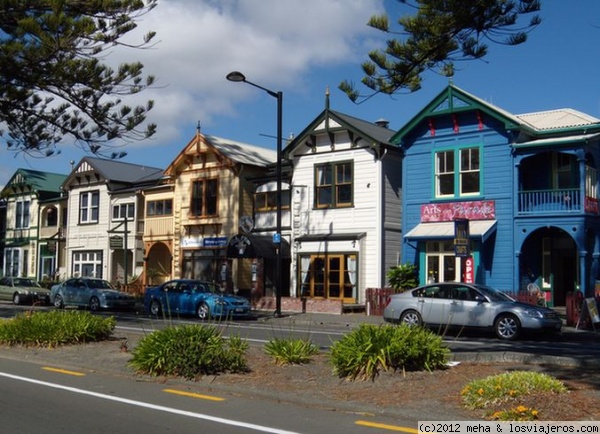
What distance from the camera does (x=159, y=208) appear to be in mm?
38125

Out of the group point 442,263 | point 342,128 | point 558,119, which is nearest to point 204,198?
point 342,128

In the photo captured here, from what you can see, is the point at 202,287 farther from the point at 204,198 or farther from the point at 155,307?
the point at 204,198

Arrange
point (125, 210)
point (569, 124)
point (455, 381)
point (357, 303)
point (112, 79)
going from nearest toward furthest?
point (455, 381)
point (112, 79)
point (569, 124)
point (357, 303)
point (125, 210)

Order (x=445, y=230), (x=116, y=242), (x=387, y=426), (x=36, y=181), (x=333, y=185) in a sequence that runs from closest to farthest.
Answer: (x=387, y=426)
(x=445, y=230)
(x=333, y=185)
(x=116, y=242)
(x=36, y=181)

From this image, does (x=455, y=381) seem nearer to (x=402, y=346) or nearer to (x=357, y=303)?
(x=402, y=346)

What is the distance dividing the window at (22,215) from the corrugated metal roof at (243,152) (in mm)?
19572

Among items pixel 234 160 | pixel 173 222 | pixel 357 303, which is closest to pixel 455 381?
pixel 357 303

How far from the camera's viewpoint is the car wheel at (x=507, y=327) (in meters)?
17.9

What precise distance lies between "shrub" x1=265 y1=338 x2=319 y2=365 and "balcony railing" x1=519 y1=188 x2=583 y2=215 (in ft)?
Answer: 53.4

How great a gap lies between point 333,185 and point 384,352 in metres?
20.7

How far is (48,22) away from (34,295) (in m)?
22.9

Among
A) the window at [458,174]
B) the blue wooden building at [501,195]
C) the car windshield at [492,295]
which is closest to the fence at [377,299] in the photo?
the blue wooden building at [501,195]

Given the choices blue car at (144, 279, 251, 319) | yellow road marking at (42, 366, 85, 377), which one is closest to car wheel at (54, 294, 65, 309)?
blue car at (144, 279, 251, 319)

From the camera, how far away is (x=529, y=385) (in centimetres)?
822
